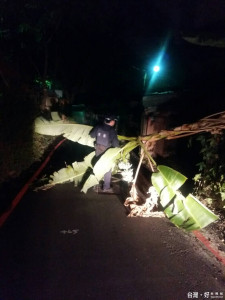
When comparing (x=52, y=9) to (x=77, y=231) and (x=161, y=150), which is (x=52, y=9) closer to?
(x=161, y=150)

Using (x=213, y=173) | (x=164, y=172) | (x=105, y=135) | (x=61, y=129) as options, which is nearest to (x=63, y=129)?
(x=61, y=129)

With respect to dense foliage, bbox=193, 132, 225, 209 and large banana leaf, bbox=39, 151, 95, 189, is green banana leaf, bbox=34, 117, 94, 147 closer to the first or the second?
large banana leaf, bbox=39, 151, 95, 189

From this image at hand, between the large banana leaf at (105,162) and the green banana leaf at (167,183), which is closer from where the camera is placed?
the green banana leaf at (167,183)

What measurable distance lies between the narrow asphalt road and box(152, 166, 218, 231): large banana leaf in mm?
686

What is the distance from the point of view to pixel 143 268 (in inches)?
178

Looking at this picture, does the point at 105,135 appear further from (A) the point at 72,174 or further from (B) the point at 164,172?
(B) the point at 164,172

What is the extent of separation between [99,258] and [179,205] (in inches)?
65.4

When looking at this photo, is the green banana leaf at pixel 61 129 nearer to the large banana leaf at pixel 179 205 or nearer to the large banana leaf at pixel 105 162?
the large banana leaf at pixel 105 162

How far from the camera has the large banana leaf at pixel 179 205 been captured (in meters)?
4.67

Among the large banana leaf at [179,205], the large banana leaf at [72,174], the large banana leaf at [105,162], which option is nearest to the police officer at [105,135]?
the large banana leaf at [72,174]

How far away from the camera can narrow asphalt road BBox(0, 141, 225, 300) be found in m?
3.97

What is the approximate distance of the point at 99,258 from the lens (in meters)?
4.71

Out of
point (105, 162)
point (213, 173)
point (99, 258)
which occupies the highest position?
point (105, 162)

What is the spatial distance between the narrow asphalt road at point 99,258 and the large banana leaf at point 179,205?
69cm
